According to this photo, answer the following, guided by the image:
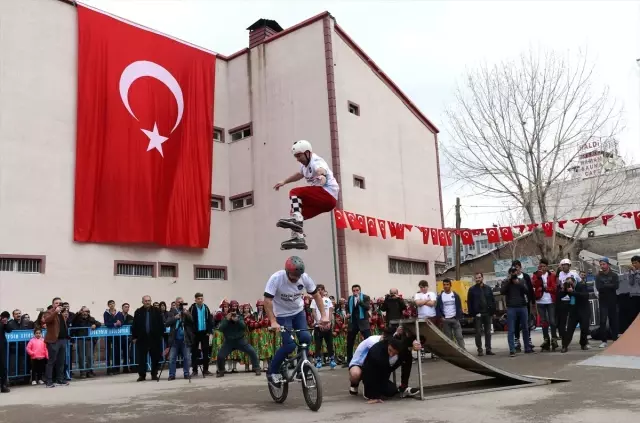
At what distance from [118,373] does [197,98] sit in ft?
37.8

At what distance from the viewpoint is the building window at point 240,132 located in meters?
24.3

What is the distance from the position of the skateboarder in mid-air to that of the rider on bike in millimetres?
757

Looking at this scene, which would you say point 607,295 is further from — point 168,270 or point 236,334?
point 168,270

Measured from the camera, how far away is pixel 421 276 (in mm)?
26141

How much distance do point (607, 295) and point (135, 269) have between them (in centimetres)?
1443

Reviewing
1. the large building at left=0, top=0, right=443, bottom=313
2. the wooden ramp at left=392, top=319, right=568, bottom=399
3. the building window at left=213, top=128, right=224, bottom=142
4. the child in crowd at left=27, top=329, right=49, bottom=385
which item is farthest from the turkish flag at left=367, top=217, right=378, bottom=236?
the wooden ramp at left=392, top=319, right=568, bottom=399

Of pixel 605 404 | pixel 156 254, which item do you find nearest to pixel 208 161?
pixel 156 254

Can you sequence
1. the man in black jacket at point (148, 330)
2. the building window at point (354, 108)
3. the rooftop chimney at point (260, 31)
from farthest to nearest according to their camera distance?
1. the rooftop chimney at point (260, 31)
2. the building window at point (354, 108)
3. the man in black jacket at point (148, 330)

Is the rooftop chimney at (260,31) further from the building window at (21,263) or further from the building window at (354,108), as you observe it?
the building window at (21,263)

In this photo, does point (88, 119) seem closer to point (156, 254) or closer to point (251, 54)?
point (156, 254)

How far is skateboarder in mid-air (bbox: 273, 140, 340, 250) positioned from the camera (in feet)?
27.5

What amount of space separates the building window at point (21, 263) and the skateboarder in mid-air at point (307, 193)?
39.4ft

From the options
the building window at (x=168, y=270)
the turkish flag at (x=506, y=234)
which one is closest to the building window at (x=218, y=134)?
the building window at (x=168, y=270)

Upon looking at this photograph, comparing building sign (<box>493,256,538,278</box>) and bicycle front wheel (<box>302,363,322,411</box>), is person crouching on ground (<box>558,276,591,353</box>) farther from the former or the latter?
building sign (<box>493,256,538,278</box>)
